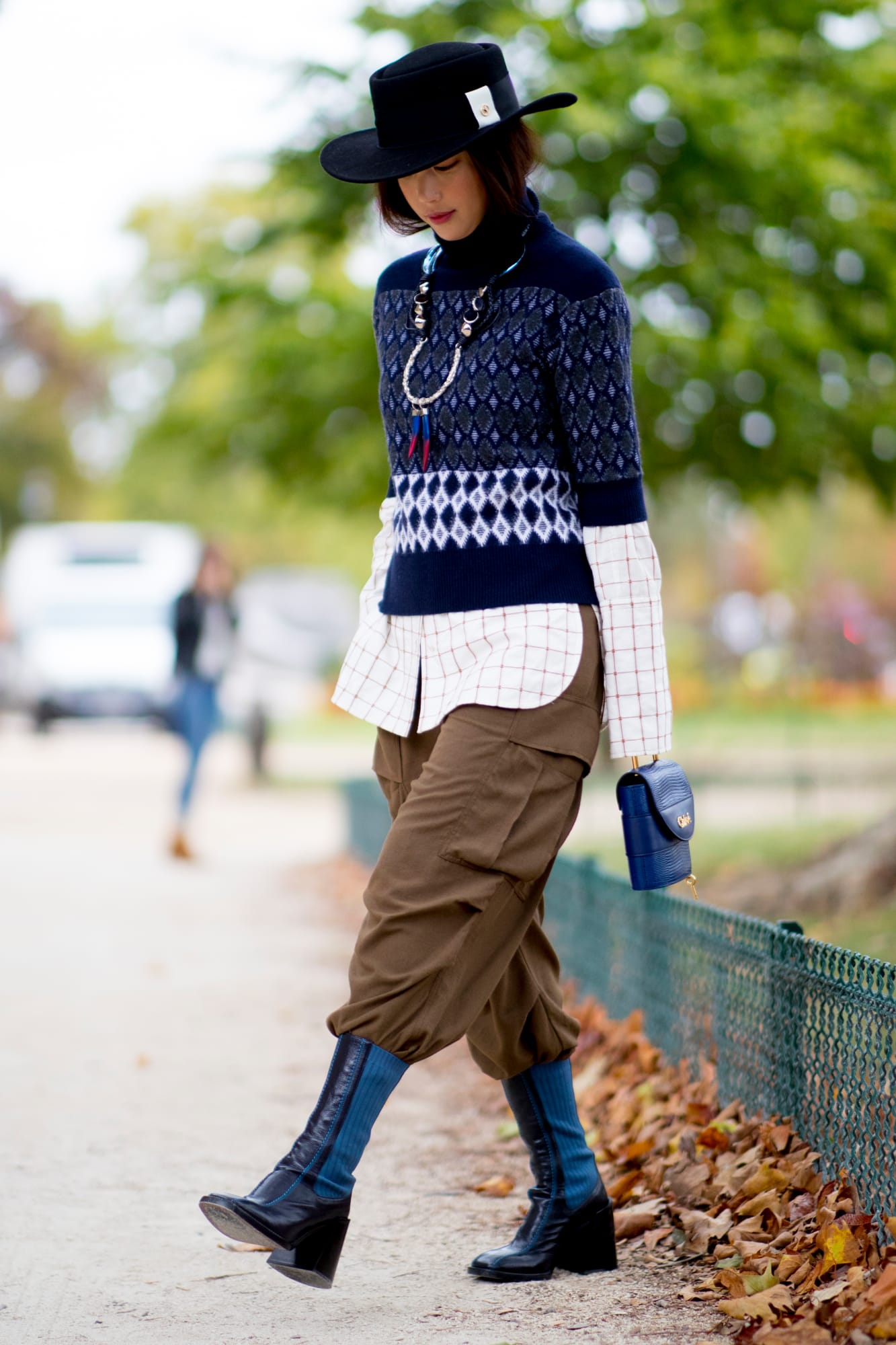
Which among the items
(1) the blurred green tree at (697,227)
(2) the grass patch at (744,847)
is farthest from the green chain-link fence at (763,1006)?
(1) the blurred green tree at (697,227)

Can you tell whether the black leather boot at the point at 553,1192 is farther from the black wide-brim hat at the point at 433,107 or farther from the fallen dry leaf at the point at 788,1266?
the black wide-brim hat at the point at 433,107

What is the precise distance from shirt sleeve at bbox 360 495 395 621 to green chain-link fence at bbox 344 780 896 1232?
1133 millimetres

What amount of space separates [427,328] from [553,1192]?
5.29ft

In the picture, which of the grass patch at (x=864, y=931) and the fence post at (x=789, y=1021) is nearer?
the fence post at (x=789, y=1021)

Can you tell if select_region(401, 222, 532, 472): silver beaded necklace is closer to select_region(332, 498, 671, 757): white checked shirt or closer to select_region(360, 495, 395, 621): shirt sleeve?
select_region(360, 495, 395, 621): shirt sleeve

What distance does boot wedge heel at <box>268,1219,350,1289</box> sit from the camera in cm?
293

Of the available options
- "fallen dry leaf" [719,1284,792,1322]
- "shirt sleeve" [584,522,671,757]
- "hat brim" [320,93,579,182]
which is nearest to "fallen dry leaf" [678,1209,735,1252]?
"fallen dry leaf" [719,1284,792,1322]

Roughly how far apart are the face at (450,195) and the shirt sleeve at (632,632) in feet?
1.94

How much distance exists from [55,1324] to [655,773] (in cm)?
144

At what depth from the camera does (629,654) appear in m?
3.13

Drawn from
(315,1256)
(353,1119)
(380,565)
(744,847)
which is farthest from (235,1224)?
(744,847)

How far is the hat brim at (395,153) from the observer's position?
3074mm

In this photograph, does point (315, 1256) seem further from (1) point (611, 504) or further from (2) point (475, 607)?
(1) point (611, 504)

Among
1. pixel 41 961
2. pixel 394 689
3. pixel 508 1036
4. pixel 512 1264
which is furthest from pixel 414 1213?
pixel 41 961
